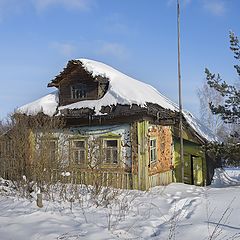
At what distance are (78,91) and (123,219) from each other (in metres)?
9.87

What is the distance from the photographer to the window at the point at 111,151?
15.2 metres

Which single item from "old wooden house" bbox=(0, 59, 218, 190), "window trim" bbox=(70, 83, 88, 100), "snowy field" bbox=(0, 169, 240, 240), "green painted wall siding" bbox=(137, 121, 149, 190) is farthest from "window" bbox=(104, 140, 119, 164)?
"snowy field" bbox=(0, 169, 240, 240)

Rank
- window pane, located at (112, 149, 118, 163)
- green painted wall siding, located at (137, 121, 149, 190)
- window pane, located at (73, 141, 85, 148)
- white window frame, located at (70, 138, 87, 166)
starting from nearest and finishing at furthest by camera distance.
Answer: green painted wall siding, located at (137, 121, 149, 190)
window pane, located at (112, 149, 118, 163)
white window frame, located at (70, 138, 87, 166)
window pane, located at (73, 141, 85, 148)

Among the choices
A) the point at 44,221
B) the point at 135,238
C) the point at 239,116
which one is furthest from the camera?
the point at 239,116

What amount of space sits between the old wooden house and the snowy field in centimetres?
293

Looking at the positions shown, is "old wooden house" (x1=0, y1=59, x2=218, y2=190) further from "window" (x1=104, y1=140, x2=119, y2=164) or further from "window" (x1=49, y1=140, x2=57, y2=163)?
"window" (x1=49, y1=140, x2=57, y2=163)

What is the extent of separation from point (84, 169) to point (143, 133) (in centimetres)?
317

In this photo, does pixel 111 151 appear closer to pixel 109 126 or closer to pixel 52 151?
pixel 109 126

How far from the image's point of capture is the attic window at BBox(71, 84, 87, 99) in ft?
54.4

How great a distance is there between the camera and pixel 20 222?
6434 millimetres

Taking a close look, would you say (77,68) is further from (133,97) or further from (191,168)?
(191,168)

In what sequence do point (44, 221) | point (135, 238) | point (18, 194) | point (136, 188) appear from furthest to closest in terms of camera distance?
1. point (136, 188)
2. point (18, 194)
3. point (44, 221)
4. point (135, 238)

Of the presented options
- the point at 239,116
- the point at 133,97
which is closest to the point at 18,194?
the point at 133,97

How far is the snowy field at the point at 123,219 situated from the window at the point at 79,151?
4415 millimetres
